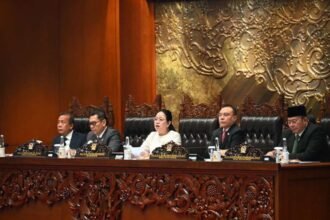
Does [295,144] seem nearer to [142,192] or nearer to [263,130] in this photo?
[263,130]

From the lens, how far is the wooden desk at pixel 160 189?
16.6 ft

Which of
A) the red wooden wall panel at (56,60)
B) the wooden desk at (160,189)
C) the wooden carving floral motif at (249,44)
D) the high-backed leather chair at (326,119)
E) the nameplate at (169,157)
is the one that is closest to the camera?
the wooden desk at (160,189)

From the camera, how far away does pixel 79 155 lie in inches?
246

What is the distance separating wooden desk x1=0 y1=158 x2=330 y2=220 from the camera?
5066 millimetres

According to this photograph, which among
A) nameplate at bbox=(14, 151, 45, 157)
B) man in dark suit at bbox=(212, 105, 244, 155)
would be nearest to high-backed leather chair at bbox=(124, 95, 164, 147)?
man in dark suit at bbox=(212, 105, 244, 155)

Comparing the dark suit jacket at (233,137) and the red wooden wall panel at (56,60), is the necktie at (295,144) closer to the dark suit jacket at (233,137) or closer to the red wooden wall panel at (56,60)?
the dark suit jacket at (233,137)

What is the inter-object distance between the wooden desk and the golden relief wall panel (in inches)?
145

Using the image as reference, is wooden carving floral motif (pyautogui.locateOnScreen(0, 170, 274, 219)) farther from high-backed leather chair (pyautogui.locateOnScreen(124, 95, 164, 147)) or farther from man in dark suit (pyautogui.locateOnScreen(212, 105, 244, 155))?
high-backed leather chair (pyautogui.locateOnScreen(124, 95, 164, 147))

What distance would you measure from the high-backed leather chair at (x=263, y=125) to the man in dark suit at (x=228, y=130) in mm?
151

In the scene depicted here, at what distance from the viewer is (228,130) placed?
684 cm

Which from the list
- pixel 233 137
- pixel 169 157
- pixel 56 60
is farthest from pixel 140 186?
pixel 56 60

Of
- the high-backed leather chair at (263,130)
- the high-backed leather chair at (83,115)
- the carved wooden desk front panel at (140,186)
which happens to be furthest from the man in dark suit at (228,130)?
the high-backed leather chair at (83,115)

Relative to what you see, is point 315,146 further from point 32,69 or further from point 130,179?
point 32,69

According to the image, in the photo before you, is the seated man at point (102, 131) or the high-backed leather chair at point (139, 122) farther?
the high-backed leather chair at point (139, 122)
